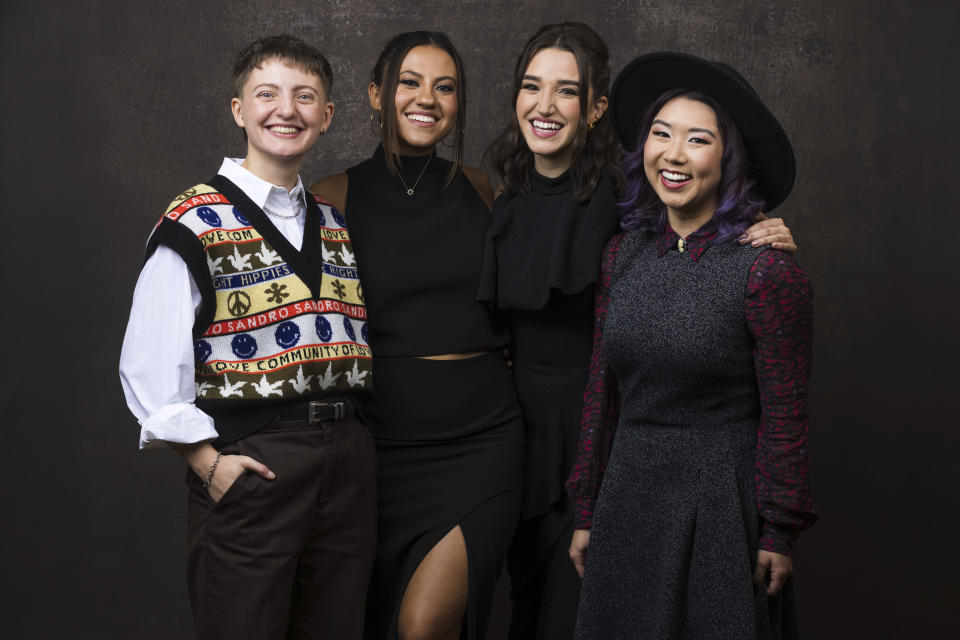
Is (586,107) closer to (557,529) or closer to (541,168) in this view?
(541,168)

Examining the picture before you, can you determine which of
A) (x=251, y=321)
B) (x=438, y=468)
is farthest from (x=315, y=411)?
(x=438, y=468)

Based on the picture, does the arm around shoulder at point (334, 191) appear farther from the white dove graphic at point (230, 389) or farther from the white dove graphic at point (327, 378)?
the white dove graphic at point (230, 389)

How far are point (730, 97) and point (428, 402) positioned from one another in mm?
1168

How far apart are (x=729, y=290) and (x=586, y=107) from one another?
88 centimetres

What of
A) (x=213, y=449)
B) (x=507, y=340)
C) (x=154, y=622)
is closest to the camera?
(x=213, y=449)

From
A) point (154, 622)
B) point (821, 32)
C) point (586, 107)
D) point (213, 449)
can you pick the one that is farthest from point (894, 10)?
point (154, 622)

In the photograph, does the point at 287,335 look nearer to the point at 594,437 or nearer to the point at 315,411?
the point at 315,411

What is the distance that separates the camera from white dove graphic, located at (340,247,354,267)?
7.90 ft

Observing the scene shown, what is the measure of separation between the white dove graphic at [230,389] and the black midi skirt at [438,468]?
541 millimetres

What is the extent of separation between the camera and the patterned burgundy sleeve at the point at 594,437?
2.27 m

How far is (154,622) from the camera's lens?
4094 mm

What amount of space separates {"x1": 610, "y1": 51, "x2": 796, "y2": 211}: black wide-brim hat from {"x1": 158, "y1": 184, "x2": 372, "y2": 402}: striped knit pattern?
97cm

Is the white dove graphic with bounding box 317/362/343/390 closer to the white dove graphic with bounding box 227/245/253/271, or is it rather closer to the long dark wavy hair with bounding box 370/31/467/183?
the white dove graphic with bounding box 227/245/253/271

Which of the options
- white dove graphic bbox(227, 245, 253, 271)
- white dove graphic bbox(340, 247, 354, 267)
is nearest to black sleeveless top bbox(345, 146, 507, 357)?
white dove graphic bbox(340, 247, 354, 267)
